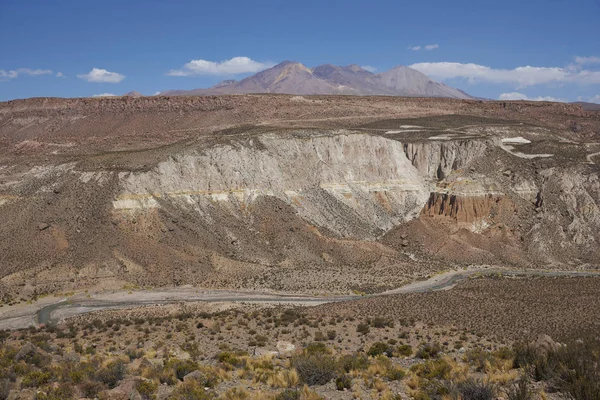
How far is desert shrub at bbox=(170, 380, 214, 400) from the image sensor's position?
42.8 feet

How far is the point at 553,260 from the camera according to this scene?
50.7 metres

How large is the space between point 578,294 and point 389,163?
30311 mm

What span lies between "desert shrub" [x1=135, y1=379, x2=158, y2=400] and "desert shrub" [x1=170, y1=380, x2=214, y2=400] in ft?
1.74

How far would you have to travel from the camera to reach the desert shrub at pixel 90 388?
525 inches

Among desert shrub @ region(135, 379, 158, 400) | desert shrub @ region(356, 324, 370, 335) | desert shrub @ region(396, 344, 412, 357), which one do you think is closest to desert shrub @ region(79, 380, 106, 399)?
desert shrub @ region(135, 379, 158, 400)

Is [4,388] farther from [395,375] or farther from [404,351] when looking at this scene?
[404,351]

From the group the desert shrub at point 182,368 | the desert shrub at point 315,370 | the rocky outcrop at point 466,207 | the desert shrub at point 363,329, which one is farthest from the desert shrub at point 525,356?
the rocky outcrop at point 466,207

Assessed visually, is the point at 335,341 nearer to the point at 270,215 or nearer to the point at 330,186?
the point at 270,215

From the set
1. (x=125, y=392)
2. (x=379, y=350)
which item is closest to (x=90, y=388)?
(x=125, y=392)

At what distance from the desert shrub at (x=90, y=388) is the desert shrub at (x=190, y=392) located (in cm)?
193

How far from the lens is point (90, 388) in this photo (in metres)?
13.5

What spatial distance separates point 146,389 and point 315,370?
459cm

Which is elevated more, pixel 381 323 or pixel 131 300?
pixel 381 323

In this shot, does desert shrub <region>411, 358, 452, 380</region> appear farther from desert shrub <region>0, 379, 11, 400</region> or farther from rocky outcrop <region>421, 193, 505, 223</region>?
rocky outcrop <region>421, 193, 505, 223</region>
